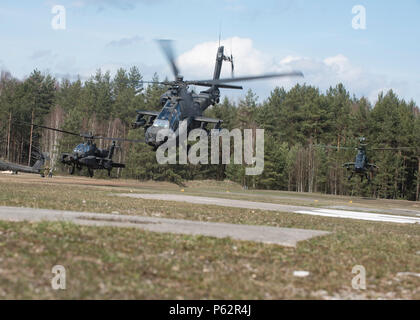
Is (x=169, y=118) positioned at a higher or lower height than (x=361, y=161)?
higher

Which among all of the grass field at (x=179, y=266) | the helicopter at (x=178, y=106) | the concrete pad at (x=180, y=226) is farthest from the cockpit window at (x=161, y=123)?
the grass field at (x=179, y=266)

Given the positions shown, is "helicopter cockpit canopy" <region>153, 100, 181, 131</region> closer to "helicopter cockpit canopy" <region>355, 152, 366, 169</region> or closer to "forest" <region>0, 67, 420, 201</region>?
"helicopter cockpit canopy" <region>355, 152, 366, 169</region>

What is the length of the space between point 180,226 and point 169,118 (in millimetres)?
22867

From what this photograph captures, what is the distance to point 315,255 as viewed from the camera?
41.0ft

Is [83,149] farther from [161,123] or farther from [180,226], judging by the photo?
[180,226]

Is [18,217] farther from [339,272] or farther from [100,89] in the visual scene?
[100,89]

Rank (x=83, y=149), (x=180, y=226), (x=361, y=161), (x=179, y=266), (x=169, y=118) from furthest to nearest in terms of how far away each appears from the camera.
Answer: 1. (x=361, y=161)
2. (x=83, y=149)
3. (x=169, y=118)
4. (x=180, y=226)
5. (x=179, y=266)

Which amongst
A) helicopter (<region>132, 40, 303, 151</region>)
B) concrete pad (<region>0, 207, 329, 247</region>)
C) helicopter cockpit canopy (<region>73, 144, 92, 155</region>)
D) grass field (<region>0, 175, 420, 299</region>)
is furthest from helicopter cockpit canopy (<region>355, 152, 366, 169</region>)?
grass field (<region>0, 175, 420, 299</region>)

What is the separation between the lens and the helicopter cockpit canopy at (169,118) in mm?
37144

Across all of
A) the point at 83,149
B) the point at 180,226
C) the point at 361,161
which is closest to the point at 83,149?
the point at 83,149

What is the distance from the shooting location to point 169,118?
37.3m

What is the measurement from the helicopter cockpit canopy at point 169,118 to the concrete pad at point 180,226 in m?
20.5

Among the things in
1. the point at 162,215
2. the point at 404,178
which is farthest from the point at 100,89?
the point at 162,215

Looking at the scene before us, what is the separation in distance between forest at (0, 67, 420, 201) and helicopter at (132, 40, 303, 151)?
3312 centimetres
